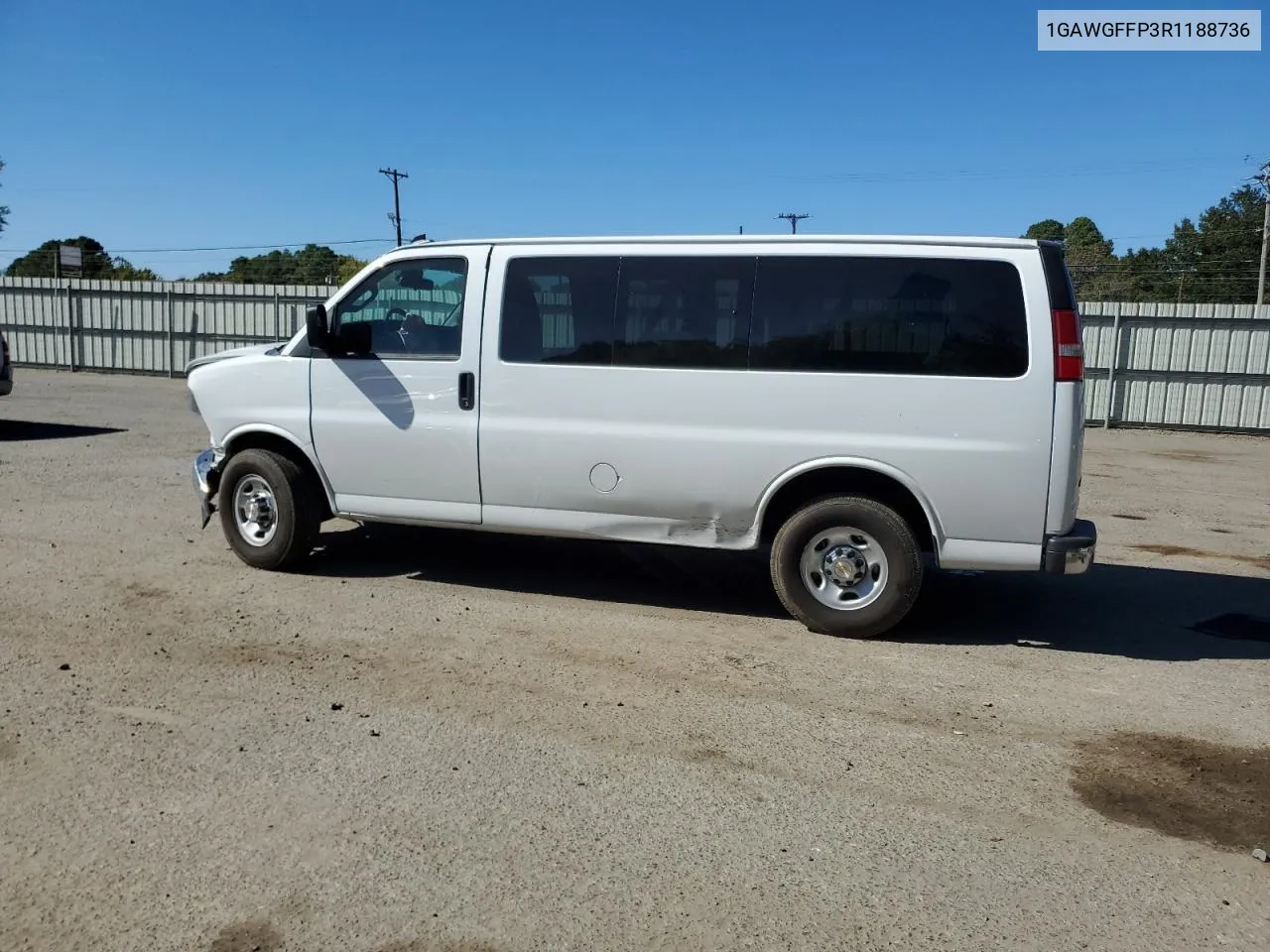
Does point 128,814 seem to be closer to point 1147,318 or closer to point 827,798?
point 827,798

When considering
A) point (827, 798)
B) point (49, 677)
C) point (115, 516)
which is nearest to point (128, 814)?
point (49, 677)

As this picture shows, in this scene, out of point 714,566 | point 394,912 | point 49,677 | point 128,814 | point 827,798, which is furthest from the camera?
point 714,566

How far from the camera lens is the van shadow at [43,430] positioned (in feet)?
46.9

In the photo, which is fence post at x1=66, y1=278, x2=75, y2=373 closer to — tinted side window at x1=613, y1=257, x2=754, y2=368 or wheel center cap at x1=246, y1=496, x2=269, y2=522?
wheel center cap at x1=246, y1=496, x2=269, y2=522

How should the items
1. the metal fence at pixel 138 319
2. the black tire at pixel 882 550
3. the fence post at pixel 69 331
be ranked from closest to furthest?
the black tire at pixel 882 550, the metal fence at pixel 138 319, the fence post at pixel 69 331

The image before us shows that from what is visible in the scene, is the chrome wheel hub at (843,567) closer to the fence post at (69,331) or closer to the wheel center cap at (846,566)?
the wheel center cap at (846,566)

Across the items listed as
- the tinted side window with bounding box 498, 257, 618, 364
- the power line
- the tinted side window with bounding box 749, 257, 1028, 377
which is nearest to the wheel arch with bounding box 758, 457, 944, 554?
the tinted side window with bounding box 749, 257, 1028, 377

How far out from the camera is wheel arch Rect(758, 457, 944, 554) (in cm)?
606

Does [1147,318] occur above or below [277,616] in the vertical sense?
above

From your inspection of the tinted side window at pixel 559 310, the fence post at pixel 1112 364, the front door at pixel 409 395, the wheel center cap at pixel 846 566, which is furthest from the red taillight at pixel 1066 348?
the fence post at pixel 1112 364

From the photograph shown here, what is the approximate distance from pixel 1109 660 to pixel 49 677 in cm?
574

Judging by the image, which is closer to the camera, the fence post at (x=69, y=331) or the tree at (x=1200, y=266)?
the fence post at (x=69, y=331)

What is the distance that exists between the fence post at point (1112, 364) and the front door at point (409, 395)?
695 inches

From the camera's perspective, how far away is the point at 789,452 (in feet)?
20.3
